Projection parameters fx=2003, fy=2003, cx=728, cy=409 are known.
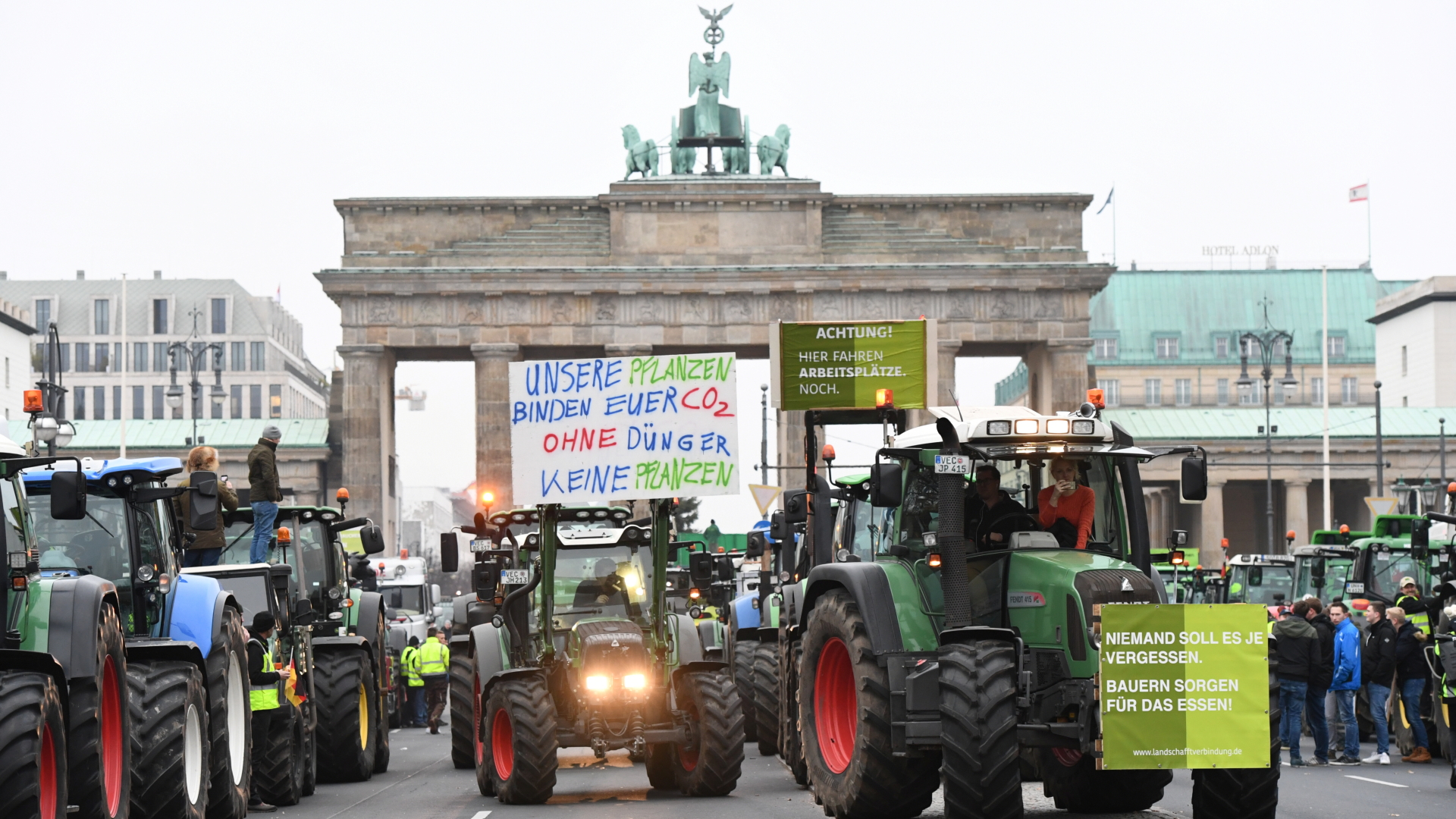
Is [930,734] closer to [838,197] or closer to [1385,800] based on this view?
[1385,800]

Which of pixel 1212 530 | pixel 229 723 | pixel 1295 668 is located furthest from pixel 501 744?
pixel 1212 530

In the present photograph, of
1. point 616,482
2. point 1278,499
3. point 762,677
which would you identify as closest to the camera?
point 616,482

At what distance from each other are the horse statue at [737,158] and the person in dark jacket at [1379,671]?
5037cm

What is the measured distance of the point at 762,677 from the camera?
69.8 feet

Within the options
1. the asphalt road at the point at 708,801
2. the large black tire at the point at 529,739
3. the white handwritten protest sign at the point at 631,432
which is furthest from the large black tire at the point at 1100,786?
the large black tire at the point at 529,739

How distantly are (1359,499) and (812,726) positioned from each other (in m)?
79.1

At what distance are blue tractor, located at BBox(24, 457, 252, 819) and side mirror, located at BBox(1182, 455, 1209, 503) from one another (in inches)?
223

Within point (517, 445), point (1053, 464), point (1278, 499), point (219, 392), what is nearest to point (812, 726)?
Answer: point (1053, 464)

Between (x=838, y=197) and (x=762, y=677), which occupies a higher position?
(x=838, y=197)

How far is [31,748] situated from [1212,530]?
7478cm

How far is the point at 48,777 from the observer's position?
897 cm

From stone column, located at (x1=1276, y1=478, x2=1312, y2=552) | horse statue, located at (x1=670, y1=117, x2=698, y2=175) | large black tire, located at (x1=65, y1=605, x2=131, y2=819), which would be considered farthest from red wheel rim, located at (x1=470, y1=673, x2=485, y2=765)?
stone column, located at (x1=1276, y1=478, x2=1312, y2=552)

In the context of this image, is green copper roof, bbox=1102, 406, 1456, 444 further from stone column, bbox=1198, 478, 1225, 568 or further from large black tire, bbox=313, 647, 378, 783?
large black tire, bbox=313, 647, 378, 783

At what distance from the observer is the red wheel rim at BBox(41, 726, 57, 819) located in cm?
885
